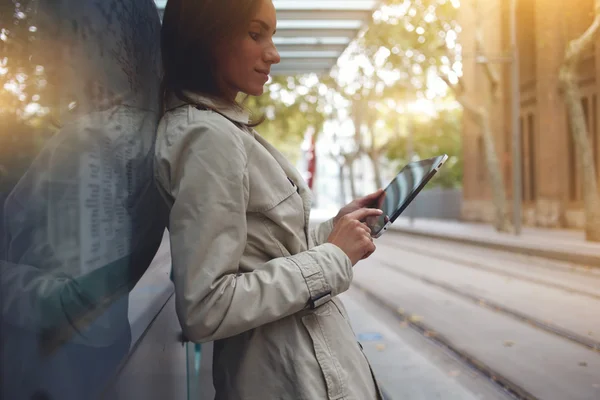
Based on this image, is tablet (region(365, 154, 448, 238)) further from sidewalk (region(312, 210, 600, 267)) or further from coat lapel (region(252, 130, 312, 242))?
sidewalk (region(312, 210, 600, 267))

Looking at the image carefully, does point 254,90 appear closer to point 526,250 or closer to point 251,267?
point 251,267

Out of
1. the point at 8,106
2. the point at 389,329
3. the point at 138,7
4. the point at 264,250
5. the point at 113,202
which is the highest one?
the point at 138,7

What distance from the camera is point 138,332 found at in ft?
4.29

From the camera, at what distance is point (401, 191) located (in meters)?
1.48

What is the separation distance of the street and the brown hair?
167cm

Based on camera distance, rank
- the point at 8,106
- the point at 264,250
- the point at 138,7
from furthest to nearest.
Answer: the point at 138,7 < the point at 264,250 < the point at 8,106

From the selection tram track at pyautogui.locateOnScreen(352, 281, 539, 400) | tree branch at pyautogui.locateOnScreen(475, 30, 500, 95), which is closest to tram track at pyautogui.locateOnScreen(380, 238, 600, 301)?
tram track at pyautogui.locateOnScreen(352, 281, 539, 400)

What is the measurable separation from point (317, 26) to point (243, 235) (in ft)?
20.3

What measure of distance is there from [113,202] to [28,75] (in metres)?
0.45

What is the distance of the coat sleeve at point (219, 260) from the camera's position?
1.06 metres

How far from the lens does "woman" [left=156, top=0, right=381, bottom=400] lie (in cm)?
107

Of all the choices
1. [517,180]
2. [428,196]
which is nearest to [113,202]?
[517,180]

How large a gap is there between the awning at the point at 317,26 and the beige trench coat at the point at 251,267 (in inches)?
207

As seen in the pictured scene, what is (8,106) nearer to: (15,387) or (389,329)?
(15,387)
